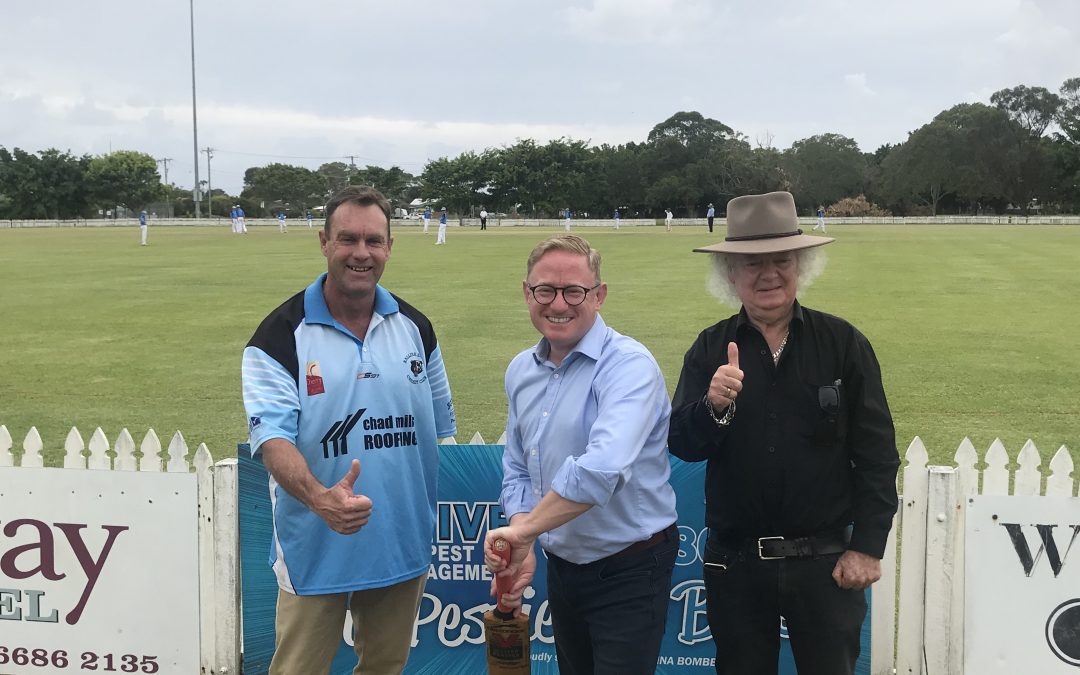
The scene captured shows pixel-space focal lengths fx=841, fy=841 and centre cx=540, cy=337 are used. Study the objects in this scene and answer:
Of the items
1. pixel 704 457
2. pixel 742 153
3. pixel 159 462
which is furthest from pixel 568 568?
pixel 742 153

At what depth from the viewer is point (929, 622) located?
3.78 metres

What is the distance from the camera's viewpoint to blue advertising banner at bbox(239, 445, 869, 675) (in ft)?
12.5

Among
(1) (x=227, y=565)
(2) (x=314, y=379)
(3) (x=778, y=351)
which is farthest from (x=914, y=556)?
(1) (x=227, y=565)

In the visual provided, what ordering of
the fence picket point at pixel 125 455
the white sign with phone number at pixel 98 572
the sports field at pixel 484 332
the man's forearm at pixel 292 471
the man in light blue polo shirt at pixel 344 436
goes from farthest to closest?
the sports field at pixel 484 332 → the fence picket point at pixel 125 455 → the white sign with phone number at pixel 98 572 → the man in light blue polo shirt at pixel 344 436 → the man's forearm at pixel 292 471

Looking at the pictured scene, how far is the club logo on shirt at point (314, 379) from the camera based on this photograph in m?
2.72

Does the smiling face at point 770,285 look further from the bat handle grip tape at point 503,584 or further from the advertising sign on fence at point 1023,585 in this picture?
the advertising sign on fence at point 1023,585

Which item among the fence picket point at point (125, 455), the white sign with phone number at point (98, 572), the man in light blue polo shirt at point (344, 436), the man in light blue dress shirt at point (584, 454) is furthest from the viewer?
the fence picket point at point (125, 455)

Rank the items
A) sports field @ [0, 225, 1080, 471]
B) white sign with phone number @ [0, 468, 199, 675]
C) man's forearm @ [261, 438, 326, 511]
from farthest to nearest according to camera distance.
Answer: sports field @ [0, 225, 1080, 471]
white sign with phone number @ [0, 468, 199, 675]
man's forearm @ [261, 438, 326, 511]

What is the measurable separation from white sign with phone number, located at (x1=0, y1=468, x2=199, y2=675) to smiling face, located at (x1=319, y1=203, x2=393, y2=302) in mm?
1656

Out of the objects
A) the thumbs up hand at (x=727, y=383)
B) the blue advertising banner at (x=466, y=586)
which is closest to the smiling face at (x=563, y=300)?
the thumbs up hand at (x=727, y=383)

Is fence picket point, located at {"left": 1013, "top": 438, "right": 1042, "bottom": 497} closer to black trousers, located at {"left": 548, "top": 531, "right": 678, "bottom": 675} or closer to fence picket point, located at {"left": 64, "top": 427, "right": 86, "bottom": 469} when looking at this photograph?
black trousers, located at {"left": 548, "top": 531, "right": 678, "bottom": 675}

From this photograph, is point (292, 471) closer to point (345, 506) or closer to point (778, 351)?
point (345, 506)

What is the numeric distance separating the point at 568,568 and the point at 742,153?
9108 cm

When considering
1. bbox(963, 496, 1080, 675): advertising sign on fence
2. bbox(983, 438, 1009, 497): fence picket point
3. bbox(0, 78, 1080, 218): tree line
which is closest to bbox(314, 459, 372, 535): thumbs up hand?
bbox(963, 496, 1080, 675): advertising sign on fence
